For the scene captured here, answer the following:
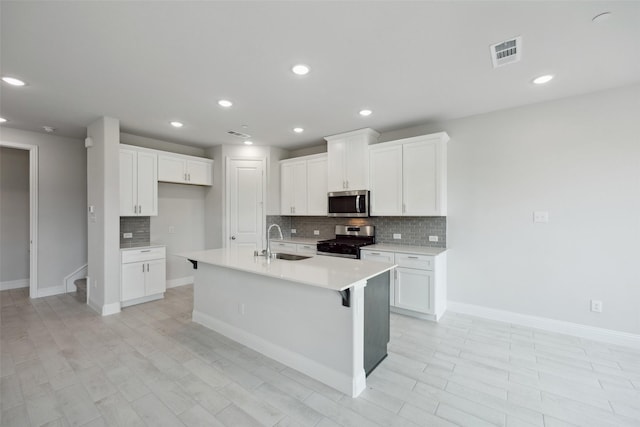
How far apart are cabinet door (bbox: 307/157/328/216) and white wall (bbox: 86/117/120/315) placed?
295cm

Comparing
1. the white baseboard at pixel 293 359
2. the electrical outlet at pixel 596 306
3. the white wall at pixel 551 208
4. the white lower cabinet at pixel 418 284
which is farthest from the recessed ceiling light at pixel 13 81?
the electrical outlet at pixel 596 306

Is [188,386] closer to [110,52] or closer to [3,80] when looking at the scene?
[110,52]

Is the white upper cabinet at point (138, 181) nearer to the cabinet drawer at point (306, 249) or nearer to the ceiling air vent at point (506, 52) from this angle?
the cabinet drawer at point (306, 249)

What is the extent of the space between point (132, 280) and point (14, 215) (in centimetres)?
312

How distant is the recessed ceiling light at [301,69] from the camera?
243cm

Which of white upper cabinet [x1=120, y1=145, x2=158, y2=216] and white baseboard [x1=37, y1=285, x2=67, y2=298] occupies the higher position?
white upper cabinet [x1=120, y1=145, x2=158, y2=216]

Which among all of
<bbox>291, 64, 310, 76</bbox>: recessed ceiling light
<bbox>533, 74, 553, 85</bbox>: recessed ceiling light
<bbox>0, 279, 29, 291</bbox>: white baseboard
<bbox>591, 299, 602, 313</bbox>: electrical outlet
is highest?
<bbox>291, 64, 310, 76</bbox>: recessed ceiling light

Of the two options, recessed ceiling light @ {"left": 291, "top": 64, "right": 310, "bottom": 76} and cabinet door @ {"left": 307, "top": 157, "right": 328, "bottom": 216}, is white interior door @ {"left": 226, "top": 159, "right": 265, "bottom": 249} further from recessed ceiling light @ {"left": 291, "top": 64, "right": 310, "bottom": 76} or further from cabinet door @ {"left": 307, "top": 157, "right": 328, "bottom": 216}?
recessed ceiling light @ {"left": 291, "top": 64, "right": 310, "bottom": 76}

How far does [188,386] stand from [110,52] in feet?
9.16

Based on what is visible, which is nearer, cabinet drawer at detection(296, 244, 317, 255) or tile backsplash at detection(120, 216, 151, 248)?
tile backsplash at detection(120, 216, 151, 248)

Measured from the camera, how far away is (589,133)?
3.05 meters

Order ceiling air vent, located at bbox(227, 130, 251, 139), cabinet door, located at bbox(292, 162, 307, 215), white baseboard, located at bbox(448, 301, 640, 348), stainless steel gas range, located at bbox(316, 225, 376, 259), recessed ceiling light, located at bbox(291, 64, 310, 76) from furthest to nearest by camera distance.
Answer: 1. cabinet door, located at bbox(292, 162, 307, 215)
2. ceiling air vent, located at bbox(227, 130, 251, 139)
3. stainless steel gas range, located at bbox(316, 225, 376, 259)
4. white baseboard, located at bbox(448, 301, 640, 348)
5. recessed ceiling light, located at bbox(291, 64, 310, 76)

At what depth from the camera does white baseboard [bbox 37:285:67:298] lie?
4553 mm

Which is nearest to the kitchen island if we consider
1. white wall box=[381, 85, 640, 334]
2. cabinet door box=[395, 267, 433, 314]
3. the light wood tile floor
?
the light wood tile floor
